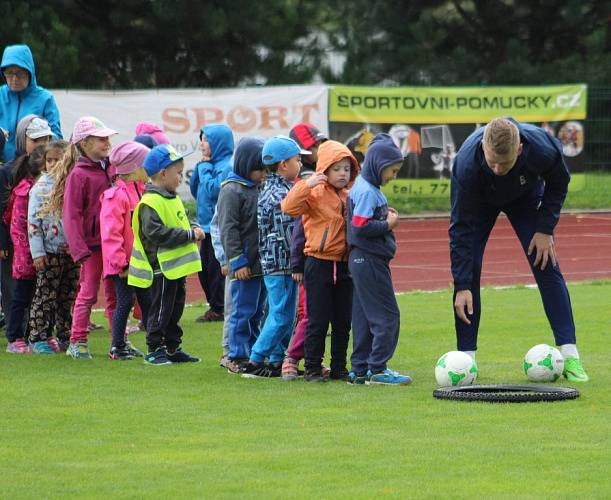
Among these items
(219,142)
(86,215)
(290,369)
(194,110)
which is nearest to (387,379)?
(290,369)

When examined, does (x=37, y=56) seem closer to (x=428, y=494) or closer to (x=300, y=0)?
(x=300, y=0)

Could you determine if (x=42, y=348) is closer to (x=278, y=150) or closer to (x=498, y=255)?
(x=278, y=150)

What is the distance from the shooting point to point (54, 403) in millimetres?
8359

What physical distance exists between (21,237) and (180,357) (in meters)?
1.75

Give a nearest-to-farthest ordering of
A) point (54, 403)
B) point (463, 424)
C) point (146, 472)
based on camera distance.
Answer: point (146, 472) < point (463, 424) < point (54, 403)

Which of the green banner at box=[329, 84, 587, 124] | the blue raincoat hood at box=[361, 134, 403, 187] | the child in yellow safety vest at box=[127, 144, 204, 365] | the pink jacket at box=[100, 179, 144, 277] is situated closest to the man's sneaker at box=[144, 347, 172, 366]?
the child in yellow safety vest at box=[127, 144, 204, 365]

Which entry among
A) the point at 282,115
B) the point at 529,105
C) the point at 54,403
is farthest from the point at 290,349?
the point at 529,105

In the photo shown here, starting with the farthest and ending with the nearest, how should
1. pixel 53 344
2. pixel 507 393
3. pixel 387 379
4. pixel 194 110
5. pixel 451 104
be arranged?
pixel 451 104, pixel 194 110, pixel 53 344, pixel 387 379, pixel 507 393

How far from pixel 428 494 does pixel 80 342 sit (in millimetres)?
5163

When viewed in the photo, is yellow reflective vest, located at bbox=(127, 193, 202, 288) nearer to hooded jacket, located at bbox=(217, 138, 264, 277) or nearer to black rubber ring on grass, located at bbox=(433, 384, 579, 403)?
hooded jacket, located at bbox=(217, 138, 264, 277)

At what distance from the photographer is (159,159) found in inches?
392

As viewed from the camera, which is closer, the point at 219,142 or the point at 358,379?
the point at 358,379

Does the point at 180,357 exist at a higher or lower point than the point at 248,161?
lower

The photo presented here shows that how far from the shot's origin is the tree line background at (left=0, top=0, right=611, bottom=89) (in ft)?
98.0
